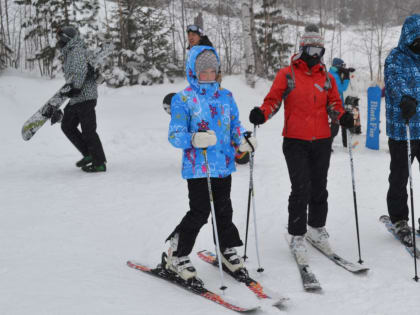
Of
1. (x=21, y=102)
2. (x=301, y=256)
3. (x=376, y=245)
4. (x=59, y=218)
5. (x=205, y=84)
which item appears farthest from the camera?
(x=21, y=102)

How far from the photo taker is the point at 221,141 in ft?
9.45

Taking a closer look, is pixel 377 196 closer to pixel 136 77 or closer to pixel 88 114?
pixel 88 114

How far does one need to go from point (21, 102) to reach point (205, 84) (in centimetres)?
1093

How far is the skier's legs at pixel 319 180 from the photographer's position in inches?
131

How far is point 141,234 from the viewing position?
13.1 feet

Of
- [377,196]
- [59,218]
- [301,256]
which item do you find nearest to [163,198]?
[59,218]

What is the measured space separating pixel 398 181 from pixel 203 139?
83.6 inches

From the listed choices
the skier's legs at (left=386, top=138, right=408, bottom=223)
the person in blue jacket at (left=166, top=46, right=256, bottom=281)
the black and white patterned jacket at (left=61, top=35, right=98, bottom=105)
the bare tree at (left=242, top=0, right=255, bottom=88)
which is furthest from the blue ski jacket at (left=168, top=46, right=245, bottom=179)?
the bare tree at (left=242, top=0, right=255, bottom=88)

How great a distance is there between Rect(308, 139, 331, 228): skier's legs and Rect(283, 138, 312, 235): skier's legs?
10cm

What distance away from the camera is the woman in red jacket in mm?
3219

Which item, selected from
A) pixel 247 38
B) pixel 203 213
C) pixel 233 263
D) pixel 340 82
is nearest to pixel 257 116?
pixel 203 213

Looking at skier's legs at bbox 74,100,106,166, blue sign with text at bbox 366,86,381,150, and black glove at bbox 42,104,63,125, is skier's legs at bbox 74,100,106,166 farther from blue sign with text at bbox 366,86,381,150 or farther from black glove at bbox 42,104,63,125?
blue sign with text at bbox 366,86,381,150

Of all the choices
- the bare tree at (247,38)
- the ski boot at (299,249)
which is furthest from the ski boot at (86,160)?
the bare tree at (247,38)

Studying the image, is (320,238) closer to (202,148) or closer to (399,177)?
(399,177)
